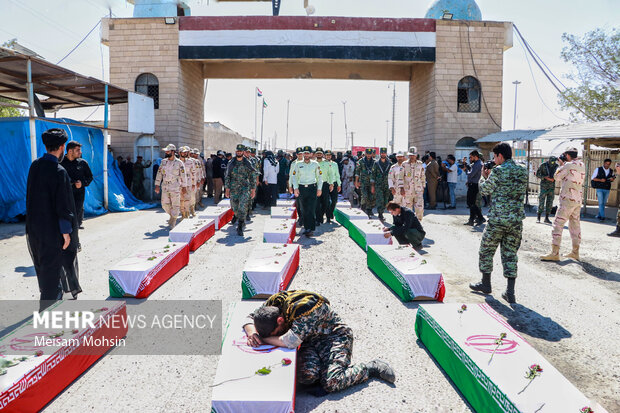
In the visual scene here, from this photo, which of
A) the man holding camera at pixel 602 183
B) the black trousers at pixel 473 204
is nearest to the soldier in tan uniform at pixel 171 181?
the black trousers at pixel 473 204

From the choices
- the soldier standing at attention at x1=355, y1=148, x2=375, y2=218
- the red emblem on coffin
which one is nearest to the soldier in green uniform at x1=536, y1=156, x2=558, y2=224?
the soldier standing at attention at x1=355, y1=148, x2=375, y2=218

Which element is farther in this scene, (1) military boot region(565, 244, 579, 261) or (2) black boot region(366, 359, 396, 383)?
(1) military boot region(565, 244, 579, 261)

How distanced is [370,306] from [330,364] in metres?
1.93

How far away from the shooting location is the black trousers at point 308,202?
9.41 m

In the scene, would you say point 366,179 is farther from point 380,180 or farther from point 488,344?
point 488,344

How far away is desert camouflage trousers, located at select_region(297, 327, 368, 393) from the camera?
331 cm

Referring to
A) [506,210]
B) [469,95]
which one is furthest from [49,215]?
[469,95]

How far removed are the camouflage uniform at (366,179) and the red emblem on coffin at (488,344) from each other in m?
8.91

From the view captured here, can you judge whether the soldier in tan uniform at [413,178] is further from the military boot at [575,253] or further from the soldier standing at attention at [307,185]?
the military boot at [575,253]

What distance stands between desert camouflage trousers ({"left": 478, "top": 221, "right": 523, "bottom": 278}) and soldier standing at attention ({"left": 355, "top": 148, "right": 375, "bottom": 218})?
22.0ft

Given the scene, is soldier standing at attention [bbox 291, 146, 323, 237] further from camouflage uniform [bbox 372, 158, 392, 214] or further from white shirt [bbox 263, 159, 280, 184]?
white shirt [bbox 263, 159, 280, 184]

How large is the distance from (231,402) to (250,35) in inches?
696

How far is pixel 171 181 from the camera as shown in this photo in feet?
32.3

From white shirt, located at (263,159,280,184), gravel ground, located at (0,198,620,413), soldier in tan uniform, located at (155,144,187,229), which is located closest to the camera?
gravel ground, located at (0,198,620,413)
